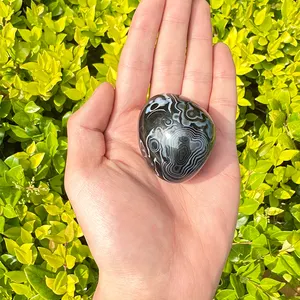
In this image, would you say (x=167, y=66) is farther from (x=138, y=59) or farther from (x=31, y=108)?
(x=31, y=108)

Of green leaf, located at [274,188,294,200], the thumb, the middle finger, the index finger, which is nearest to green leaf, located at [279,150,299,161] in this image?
green leaf, located at [274,188,294,200]

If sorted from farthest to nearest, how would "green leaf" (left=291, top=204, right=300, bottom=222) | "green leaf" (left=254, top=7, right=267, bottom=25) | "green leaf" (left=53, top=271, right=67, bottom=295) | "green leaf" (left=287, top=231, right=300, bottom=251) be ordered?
"green leaf" (left=254, top=7, right=267, bottom=25), "green leaf" (left=291, top=204, right=300, bottom=222), "green leaf" (left=287, top=231, right=300, bottom=251), "green leaf" (left=53, top=271, right=67, bottom=295)

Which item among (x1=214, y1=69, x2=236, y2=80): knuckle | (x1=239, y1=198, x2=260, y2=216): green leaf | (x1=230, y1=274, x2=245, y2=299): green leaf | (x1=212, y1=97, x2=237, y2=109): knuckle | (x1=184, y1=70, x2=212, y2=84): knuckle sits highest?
(x1=214, y1=69, x2=236, y2=80): knuckle

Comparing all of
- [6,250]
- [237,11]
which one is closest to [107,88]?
[6,250]

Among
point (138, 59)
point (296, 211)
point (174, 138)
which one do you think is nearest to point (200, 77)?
point (138, 59)

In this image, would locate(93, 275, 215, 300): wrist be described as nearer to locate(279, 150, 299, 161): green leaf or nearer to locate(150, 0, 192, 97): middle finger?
locate(279, 150, 299, 161): green leaf

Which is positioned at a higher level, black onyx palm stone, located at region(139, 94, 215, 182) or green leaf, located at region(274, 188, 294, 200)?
black onyx palm stone, located at region(139, 94, 215, 182)
